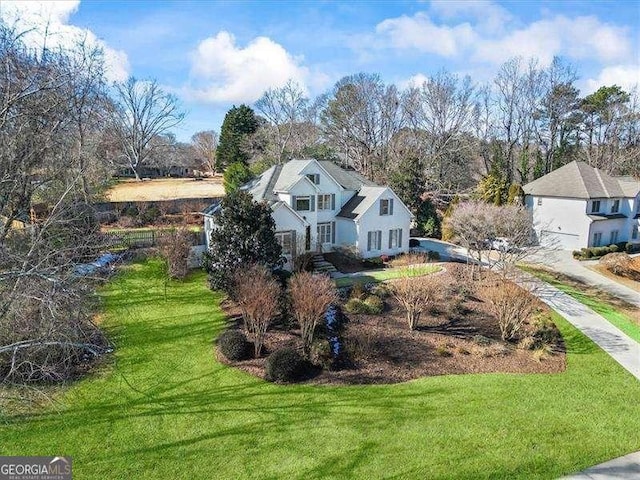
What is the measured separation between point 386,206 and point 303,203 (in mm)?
6155

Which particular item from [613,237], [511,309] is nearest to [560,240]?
[613,237]

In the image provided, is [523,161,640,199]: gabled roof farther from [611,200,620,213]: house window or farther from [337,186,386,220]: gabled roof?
[337,186,386,220]: gabled roof

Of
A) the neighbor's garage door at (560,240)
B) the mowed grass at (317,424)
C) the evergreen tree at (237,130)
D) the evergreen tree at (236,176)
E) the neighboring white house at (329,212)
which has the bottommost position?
the mowed grass at (317,424)

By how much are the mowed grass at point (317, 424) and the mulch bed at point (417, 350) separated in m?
0.77

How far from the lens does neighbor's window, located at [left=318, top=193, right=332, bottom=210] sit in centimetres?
3030

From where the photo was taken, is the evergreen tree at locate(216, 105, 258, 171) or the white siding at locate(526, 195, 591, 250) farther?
the evergreen tree at locate(216, 105, 258, 171)

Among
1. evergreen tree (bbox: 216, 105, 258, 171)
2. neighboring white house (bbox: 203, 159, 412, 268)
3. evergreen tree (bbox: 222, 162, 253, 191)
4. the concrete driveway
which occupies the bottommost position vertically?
the concrete driveway

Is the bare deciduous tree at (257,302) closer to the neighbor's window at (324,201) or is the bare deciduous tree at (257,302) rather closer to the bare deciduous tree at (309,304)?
the bare deciduous tree at (309,304)

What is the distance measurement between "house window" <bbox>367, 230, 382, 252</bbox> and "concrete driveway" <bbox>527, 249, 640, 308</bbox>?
33.3 feet

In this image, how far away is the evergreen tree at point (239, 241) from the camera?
21.5 meters

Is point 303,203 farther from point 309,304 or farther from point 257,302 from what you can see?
point 257,302

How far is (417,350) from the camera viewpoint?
17734 millimetres

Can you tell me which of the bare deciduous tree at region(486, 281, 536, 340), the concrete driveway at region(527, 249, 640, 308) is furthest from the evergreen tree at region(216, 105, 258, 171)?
the bare deciduous tree at region(486, 281, 536, 340)

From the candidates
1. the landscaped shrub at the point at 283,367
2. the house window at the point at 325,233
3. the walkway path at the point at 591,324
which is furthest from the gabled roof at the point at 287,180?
the walkway path at the point at 591,324
